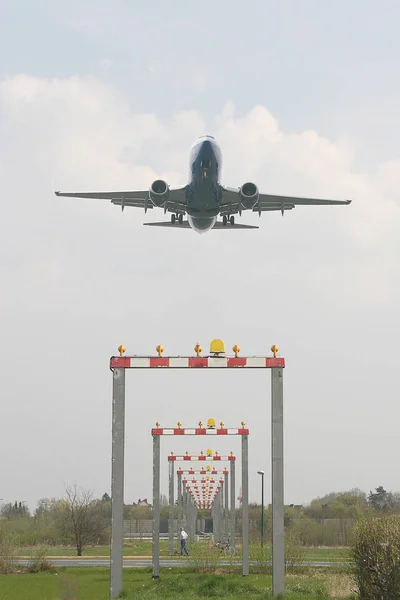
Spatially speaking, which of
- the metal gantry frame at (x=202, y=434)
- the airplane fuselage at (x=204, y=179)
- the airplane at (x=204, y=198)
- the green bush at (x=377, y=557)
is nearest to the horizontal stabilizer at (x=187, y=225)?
the airplane at (x=204, y=198)

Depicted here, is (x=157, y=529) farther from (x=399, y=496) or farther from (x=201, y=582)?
(x=399, y=496)

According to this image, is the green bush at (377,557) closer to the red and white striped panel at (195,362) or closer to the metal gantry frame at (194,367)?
the metal gantry frame at (194,367)

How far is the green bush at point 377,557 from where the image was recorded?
1102 centimetres

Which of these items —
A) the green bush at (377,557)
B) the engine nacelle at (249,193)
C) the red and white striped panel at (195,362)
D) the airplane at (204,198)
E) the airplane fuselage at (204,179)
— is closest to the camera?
the green bush at (377,557)

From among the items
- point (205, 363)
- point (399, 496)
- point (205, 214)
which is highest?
point (205, 214)

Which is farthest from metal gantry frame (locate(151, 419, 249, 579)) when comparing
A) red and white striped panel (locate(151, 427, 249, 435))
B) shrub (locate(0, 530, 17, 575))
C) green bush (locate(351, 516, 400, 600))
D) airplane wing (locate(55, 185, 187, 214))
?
airplane wing (locate(55, 185, 187, 214))

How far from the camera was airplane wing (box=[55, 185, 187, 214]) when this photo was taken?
3434cm

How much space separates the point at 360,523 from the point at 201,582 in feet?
21.4

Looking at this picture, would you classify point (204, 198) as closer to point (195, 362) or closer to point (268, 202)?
point (268, 202)

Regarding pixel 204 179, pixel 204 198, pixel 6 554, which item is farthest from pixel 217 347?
pixel 204 198

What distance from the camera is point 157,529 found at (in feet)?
72.3

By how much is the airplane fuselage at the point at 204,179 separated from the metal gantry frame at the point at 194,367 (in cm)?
1588

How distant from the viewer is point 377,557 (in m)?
11.3

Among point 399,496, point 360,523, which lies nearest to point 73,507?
point 360,523
